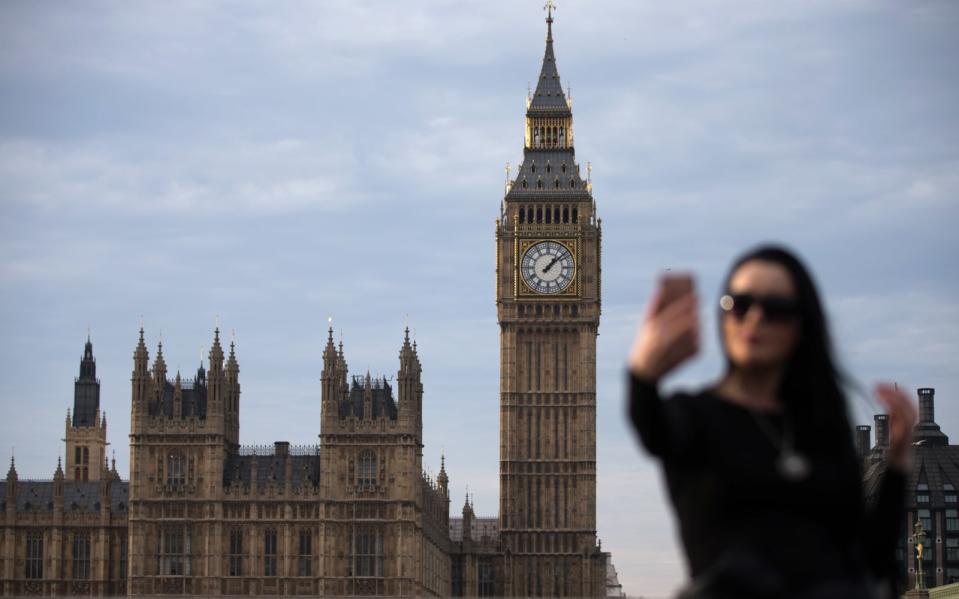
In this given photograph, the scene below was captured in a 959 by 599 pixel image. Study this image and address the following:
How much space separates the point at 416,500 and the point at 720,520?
74.2 metres

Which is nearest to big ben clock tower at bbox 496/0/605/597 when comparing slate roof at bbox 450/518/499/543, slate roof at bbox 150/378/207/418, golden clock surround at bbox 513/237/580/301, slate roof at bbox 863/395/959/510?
golden clock surround at bbox 513/237/580/301

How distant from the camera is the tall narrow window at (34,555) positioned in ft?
270

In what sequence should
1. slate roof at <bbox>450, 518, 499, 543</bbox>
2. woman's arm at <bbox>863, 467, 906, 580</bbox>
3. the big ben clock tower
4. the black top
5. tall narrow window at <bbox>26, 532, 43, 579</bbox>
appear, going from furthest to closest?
1. slate roof at <bbox>450, 518, 499, 543</bbox>
2. the big ben clock tower
3. tall narrow window at <bbox>26, 532, 43, 579</bbox>
4. woman's arm at <bbox>863, 467, 906, 580</bbox>
5. the black top

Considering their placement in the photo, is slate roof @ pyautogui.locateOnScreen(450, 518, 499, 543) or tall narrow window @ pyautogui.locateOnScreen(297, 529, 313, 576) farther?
slate roof @ pyautogui.locateOnScreen(450, 518, 499, 543)

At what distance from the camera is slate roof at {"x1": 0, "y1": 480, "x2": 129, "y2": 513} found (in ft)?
276

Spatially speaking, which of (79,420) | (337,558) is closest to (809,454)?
Result: (337,558)

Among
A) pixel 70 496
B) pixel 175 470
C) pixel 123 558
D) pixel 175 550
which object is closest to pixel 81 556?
pixel 123 558

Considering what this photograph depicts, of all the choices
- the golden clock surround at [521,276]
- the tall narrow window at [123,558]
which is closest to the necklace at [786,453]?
the tall narrow window at [123,558]

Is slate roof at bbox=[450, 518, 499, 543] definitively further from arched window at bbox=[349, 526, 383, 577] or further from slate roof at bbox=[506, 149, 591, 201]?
arched window at bbox=[349, 526, 383, 577]

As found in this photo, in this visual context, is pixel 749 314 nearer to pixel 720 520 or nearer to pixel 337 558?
pixel 720 520

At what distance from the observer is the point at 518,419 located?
91625 mm

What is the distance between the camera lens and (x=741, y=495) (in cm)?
591

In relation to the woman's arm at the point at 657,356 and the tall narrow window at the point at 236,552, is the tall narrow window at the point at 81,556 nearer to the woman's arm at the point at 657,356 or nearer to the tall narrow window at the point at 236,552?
the tall narrow window at the point at 236,552

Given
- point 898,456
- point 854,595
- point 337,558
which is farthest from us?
point 337,558
